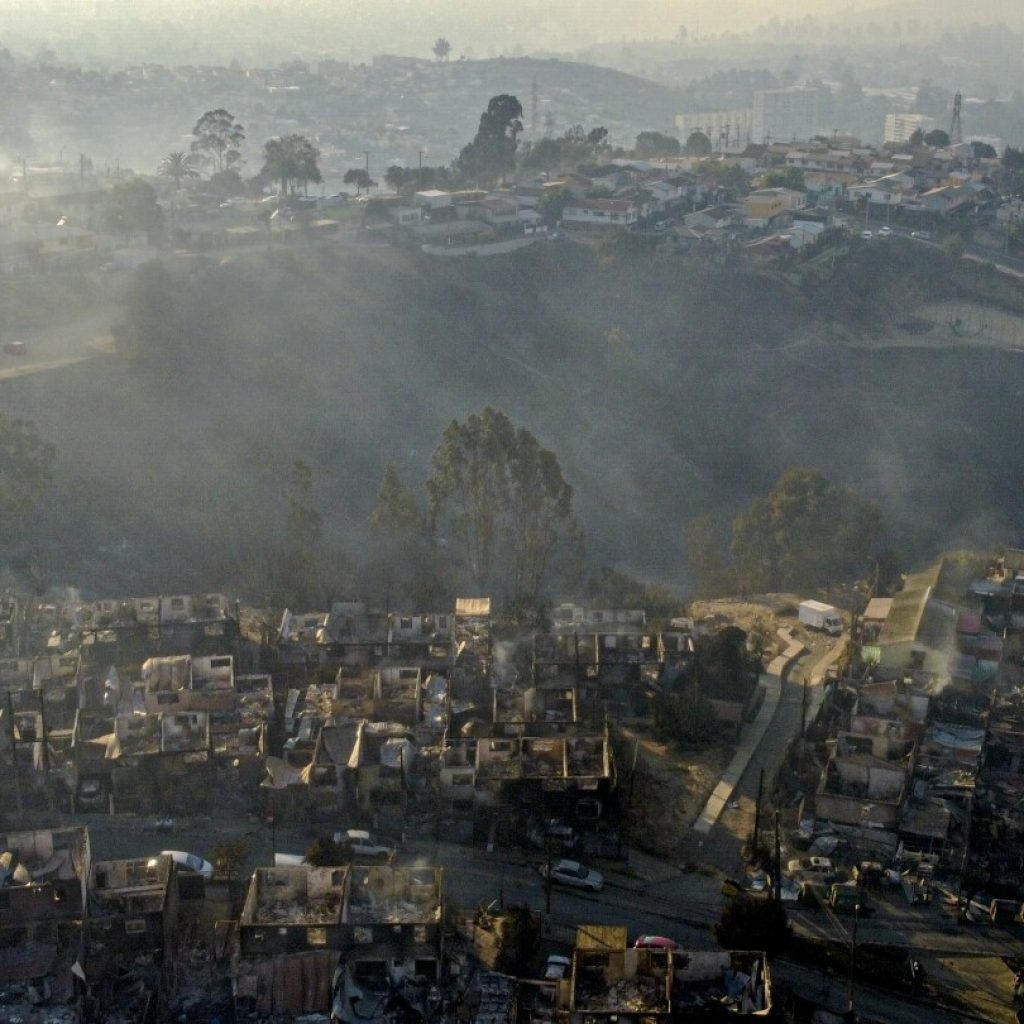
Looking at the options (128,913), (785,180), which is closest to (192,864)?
(128,913)

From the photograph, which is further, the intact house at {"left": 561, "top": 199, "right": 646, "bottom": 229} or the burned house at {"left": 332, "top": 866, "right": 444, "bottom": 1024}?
the intact house at {"left": 561, "top": 199, "right": 646, "bottom": 229}

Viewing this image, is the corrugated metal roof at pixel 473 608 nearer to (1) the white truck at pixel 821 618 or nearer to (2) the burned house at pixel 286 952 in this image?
(1) the white truck at pixel 821 618

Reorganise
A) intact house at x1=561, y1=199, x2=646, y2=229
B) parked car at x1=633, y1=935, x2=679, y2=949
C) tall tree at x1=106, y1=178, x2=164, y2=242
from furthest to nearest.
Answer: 1. intact house at x1=561, y1=199, x2=646, y2=229
2. tall tree at x1=106, y1=178, x2=164, y2=242
3. parked car at x1=633, y1=935, x2=679, y2=949

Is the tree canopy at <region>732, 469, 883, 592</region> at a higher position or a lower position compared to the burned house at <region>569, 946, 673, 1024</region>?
higher

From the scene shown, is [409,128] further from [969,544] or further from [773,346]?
[969,544]

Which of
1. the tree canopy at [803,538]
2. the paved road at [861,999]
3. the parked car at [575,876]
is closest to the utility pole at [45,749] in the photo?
the parked car at [575,876]

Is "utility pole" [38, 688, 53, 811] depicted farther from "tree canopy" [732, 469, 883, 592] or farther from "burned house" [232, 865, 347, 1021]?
"tree canopy" [732, 469, 883, 592]

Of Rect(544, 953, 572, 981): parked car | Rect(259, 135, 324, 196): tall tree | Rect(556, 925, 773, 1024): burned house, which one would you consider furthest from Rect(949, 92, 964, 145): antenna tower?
Rect(556, 925, 773, 1024): burned house
